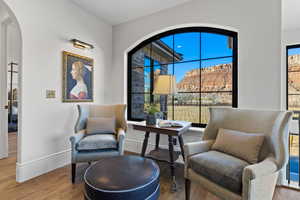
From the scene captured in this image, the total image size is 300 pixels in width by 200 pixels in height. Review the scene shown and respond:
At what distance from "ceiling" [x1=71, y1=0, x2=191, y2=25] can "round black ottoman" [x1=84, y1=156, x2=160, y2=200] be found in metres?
2.50

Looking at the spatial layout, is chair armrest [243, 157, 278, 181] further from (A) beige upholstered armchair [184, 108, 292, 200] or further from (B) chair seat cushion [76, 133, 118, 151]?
(B) chair seat cushion [76, 133, 118, 151]

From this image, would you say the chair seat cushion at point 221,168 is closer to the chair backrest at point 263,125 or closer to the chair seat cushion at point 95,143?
the chair backrest at point 263,125

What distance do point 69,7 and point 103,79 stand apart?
134 cm

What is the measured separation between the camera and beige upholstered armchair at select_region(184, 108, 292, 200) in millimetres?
1188

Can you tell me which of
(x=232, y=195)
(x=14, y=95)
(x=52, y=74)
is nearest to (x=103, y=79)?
(x=52, y=74)

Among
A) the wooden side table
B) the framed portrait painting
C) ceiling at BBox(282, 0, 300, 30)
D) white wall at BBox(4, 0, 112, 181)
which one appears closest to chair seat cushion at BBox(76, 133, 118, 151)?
the wooden side table

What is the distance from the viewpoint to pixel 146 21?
2996mm

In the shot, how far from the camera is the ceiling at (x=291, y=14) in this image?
8.44ft

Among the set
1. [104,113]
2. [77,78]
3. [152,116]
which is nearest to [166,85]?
[152,116]

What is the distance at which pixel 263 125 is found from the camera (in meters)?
1.59

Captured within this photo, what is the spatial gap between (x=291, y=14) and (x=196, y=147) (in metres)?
3.21

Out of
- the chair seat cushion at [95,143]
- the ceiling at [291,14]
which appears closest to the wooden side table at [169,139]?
the chair seat cushion at [95,143]

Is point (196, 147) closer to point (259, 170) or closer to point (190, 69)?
point (259, 170)

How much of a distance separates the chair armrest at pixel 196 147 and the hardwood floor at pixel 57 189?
53 centimetres
